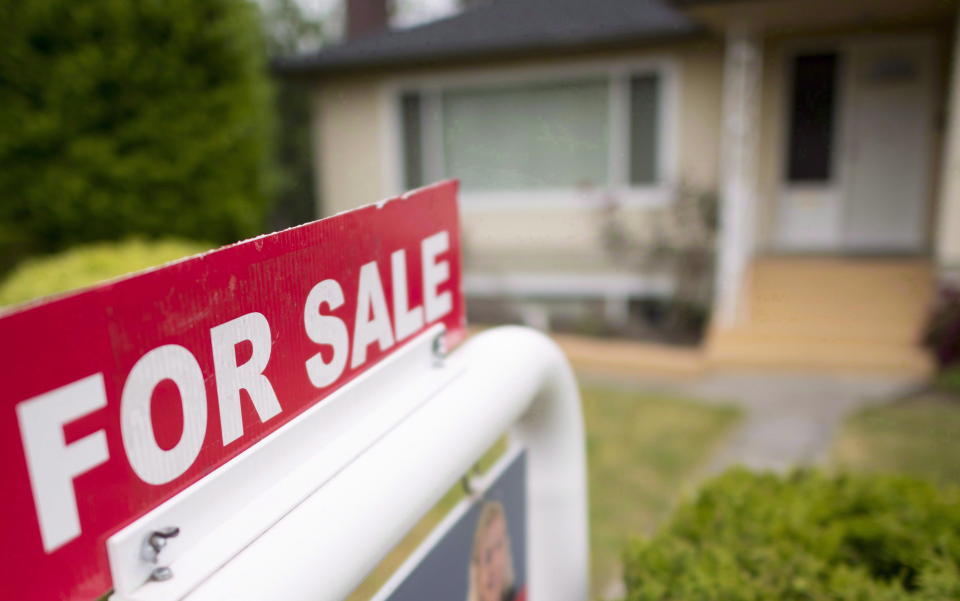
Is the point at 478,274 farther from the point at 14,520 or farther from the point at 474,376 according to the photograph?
the point at 14,520

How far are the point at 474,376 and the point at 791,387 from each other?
19.5 ft

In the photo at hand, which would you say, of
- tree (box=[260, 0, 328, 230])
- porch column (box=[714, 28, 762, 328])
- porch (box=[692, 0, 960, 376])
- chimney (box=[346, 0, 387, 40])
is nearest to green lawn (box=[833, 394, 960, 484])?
porch (box=[692, 0, 960, 376])

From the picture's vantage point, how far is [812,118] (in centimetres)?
949

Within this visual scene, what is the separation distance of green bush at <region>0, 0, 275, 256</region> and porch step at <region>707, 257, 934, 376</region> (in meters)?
6.01

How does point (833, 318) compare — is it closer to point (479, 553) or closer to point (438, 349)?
point (479, 553)

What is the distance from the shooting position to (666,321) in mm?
9203

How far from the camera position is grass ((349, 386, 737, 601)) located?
4.25 m

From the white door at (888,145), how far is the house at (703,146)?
2cm

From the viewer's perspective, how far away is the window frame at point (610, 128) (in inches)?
376

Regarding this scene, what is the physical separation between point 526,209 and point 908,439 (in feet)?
19.5

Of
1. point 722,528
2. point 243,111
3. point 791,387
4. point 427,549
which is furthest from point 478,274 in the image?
point 427,549

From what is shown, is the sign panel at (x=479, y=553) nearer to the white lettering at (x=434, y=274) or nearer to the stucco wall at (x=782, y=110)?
the white lettering at (x=434, y=274)

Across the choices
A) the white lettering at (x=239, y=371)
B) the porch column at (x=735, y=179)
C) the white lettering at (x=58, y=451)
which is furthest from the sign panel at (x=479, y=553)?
the porch column at (x=735, y=179)

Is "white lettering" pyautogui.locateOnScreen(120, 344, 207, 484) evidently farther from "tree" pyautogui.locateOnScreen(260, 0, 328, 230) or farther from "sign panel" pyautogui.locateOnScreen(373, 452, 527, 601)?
"tree" pyautogui.locateOnScreen(260, 0, 328, 230)
